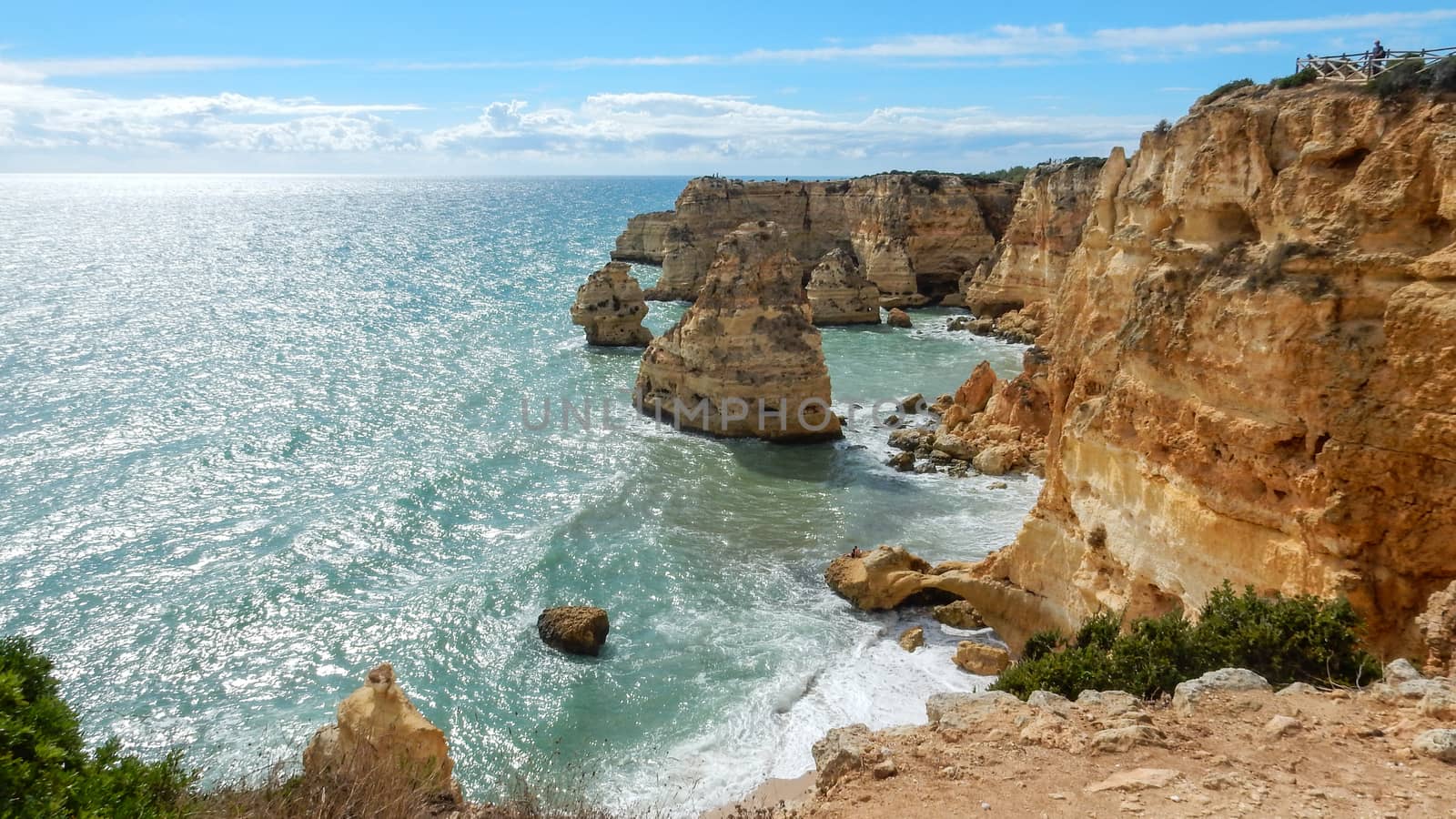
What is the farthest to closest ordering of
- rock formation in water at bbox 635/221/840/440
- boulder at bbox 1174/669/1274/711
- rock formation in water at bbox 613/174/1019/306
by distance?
rock formation in water at bbox 613/174/1019/306 < rock formation in water at bbox 635/221/840/440 < boulder at bbox 1174/669/1274/711

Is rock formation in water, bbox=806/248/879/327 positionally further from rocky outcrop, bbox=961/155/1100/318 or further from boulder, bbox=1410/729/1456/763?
boulder, bbox=1410/729/1456/763

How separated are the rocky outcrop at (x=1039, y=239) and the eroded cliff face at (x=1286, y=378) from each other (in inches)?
1362

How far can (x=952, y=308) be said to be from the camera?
60094 millimetres

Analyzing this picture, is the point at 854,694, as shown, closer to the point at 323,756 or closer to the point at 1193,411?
the point at 1193,411

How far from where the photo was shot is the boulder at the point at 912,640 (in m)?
16.8

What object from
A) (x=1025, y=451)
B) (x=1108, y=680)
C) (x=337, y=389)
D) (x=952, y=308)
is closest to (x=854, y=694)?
(x=1108, y=680)

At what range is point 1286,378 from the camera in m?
10.0

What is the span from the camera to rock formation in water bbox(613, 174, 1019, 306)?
198ft

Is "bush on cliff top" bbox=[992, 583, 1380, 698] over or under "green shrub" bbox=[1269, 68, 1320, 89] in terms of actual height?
under

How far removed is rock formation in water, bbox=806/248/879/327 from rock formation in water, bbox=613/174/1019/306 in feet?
17.3

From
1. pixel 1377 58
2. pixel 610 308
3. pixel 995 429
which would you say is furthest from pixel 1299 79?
pixel 610 308

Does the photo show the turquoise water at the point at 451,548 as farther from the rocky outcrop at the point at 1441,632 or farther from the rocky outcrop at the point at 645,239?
the rocky outcrop at the point at 645,239

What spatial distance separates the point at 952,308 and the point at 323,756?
54.5 metres

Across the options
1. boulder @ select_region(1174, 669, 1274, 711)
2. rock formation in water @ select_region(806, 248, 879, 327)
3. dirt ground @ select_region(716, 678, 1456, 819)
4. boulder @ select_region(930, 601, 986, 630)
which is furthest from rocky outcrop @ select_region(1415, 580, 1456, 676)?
rock formation in water @ select_region(806, 248, 879, 327)
